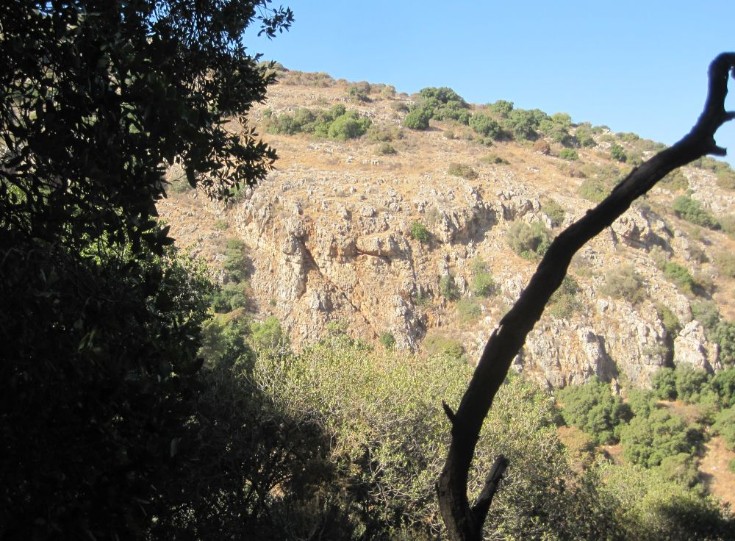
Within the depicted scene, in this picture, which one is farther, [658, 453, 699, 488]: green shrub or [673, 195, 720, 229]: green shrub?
[673, 195, 720, 229]: green shrub

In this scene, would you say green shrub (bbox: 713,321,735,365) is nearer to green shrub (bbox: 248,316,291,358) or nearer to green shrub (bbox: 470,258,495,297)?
green shrub (bbox: 470,258,495,297)

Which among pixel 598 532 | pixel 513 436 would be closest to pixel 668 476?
pixel 598 532

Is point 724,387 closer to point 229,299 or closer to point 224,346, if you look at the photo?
point 224,346

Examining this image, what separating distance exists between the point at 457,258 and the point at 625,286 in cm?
729

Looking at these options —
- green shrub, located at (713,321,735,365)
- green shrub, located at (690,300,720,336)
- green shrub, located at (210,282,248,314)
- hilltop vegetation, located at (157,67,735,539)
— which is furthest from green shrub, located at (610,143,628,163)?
green shrub, located at (210,282,248,314)

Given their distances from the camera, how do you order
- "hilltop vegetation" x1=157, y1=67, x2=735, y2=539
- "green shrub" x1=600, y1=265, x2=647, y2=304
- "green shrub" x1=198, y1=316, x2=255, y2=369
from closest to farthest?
1. "hilltop vegetation" x1=157, y1=67, x2=735, y2=539
2. "green shrub" x1=198, y1=316, x2=255, y2=369
3. "green shrub" x1=600, y1=265, x2=647, y2=304

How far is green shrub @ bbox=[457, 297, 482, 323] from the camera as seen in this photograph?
27156mm

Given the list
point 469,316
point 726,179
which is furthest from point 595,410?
point 726,179

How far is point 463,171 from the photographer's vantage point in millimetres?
32688

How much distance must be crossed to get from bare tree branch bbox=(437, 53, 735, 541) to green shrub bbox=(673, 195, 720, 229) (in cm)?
3773

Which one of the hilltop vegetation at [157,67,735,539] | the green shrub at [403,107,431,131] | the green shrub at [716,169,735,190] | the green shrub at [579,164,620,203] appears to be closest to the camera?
the hilltop vegetation at [157,67,735,539]

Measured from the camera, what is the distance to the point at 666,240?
31922mm

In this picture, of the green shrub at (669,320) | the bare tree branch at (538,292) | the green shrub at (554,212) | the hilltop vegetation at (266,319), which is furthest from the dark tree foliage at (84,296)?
the green shrub at (554,212)

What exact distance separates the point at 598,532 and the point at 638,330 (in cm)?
1678
